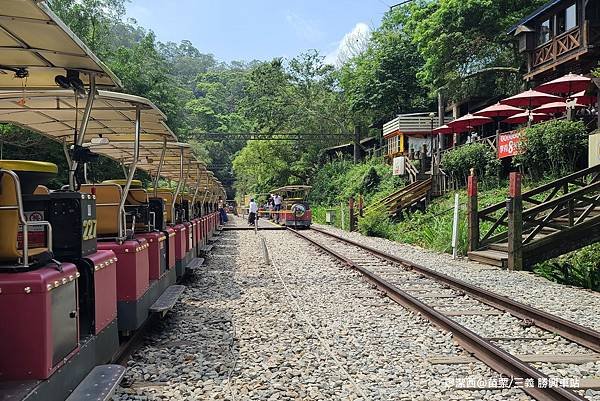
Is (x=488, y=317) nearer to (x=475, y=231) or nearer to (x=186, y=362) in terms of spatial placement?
(x=186, y=362)

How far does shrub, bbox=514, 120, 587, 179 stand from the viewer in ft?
54.0

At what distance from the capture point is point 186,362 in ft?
17.4

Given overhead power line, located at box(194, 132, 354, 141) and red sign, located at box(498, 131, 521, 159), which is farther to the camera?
overhead power line, located at box(194, 132, 354, 141)

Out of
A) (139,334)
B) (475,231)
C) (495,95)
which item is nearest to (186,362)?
(139,334)

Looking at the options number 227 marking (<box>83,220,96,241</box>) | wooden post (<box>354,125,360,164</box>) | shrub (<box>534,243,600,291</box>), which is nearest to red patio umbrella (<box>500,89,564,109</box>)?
shrub (<box>534,243,600,291</box>)

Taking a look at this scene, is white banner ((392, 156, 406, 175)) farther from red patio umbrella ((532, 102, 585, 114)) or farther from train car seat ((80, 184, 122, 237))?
train car seat ((80, 184, 122, 237))

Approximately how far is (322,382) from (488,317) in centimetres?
326

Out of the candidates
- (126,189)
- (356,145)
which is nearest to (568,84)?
(126,189)

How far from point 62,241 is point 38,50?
55.7 inches

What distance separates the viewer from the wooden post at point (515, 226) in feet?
36.3

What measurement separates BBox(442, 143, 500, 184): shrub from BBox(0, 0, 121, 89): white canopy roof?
18.4 metres

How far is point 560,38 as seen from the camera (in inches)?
973

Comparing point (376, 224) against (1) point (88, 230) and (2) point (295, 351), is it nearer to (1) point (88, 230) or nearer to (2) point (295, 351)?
(2) point (295, 351)

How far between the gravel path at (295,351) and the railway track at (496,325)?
0.54 feet
